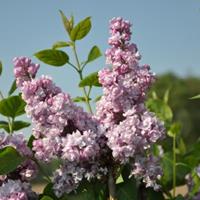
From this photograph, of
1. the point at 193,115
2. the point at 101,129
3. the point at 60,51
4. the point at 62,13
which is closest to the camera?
the point at 101,129

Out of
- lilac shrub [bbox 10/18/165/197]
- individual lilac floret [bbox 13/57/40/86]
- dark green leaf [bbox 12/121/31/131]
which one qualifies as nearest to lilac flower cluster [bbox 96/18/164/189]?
lilac shrub [bbox 10/18/165/197]

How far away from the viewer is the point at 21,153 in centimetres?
134

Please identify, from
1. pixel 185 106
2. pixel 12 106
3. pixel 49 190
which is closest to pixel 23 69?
pixel 12 106

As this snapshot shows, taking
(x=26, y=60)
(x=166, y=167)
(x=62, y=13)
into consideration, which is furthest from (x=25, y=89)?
(x=166, y=167)

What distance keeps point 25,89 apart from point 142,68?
0.26 meters

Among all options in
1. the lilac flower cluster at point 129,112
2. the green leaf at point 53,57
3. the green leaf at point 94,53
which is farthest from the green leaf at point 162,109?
the lilac flower cluster at point 129,112

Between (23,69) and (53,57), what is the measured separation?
9.3 inches

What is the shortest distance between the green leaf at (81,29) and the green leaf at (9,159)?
18.2 inches

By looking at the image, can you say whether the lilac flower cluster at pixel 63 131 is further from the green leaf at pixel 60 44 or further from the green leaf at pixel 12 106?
the green leaf at pixel 60 44

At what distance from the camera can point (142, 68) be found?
128 cm

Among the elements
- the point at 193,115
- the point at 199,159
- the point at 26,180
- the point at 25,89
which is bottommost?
the point at 193,115

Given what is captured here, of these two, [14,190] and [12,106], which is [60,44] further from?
[14,190]

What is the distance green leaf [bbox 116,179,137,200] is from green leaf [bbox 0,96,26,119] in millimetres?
379

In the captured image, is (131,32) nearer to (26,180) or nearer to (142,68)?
(142,68)
